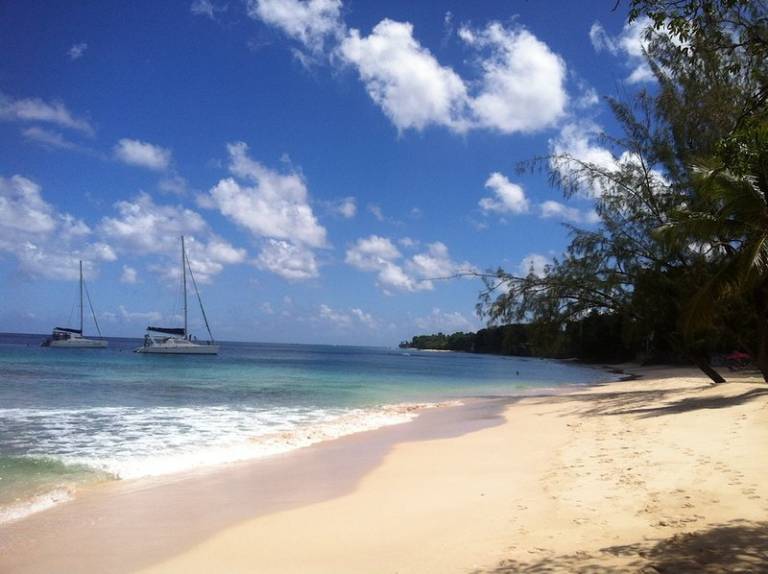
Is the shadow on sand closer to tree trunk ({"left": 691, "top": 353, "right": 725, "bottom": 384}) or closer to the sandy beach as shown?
the sandy beach

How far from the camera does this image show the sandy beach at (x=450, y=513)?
477 cm

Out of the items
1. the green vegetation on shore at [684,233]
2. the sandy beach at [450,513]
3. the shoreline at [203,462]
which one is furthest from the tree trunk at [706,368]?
the shoreline at [203,462]

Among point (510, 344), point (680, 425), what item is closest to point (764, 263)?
point (680, 425)

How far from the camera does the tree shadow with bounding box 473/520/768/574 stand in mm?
4043

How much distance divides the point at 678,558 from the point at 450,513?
101 inches

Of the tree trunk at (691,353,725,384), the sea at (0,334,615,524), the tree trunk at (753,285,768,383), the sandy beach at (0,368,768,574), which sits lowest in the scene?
the sea at (0,334,615,524)

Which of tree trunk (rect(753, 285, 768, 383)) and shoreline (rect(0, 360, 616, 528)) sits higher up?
tree trunk (rect(753, 285, 768, 383))

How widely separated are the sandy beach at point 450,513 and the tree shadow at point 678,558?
0.01m

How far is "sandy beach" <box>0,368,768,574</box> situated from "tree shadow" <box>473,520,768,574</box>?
14 millimetres

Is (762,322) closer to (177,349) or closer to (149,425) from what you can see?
(149,425)

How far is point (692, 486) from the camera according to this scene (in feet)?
20.9

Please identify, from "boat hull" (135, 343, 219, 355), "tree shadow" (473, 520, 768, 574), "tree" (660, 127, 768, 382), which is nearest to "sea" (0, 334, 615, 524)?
"tree shadow" (473, 520, 768, 574)

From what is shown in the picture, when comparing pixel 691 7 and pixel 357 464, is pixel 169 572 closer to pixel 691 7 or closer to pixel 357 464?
pixel 357 464

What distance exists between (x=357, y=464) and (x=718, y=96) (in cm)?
829
